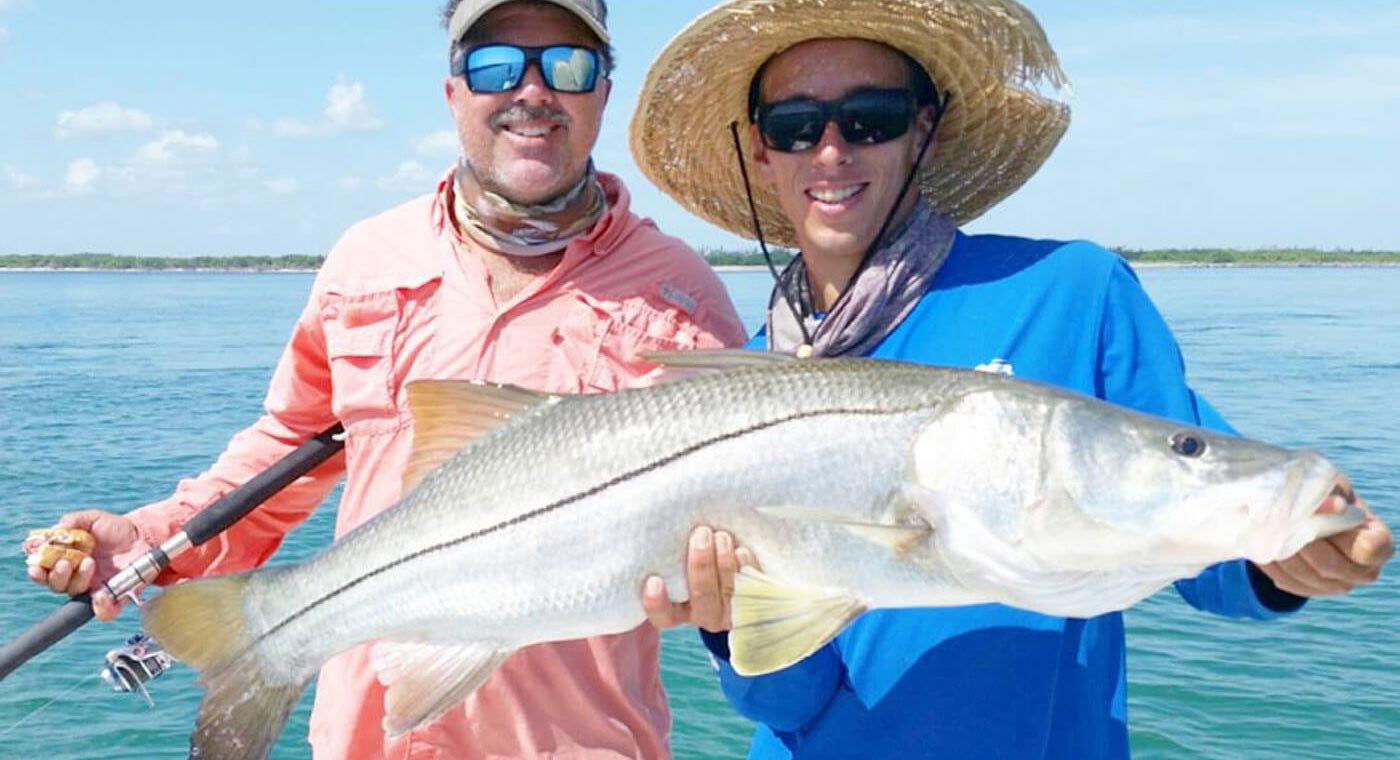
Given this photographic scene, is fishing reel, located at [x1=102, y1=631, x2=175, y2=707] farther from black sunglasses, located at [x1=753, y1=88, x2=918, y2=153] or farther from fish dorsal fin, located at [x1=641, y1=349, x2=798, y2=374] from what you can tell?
black sunglasses, located at [x1=753, y1=88, x2=918, y2=153]

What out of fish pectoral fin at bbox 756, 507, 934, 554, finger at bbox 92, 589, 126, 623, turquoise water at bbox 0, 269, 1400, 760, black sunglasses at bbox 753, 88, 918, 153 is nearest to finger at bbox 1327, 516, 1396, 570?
fish pectoral fin at bbox 756, 507, 934, 554

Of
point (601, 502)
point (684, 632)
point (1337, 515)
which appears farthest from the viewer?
point (684, 632)

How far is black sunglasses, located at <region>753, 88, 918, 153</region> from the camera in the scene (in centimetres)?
301

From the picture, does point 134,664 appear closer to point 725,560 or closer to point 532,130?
point 532,130

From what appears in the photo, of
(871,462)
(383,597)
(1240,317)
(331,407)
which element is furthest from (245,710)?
(1240,317)

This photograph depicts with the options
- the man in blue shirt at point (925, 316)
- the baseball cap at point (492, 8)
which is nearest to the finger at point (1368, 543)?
the man in blue shirt at point (925, 316)

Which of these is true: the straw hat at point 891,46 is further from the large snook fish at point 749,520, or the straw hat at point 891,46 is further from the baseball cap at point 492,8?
the large snook fish at point 749,520

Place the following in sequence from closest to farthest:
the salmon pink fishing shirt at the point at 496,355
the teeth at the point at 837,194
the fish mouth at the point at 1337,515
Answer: the fish mouth at the point at 1337,515 → the teeth at the point at 837,194 → the salmon pink fishing shirt at the point at 496,355

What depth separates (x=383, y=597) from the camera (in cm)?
279

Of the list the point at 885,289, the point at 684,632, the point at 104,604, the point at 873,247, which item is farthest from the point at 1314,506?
the point at 684,632

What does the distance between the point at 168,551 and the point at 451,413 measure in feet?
4.43

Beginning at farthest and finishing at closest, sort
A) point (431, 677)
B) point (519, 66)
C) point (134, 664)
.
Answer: point (134, 664) → point (519, 66) → point (431, 677)

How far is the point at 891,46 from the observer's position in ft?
10.5

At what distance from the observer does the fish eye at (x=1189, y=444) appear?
2.21 meters
